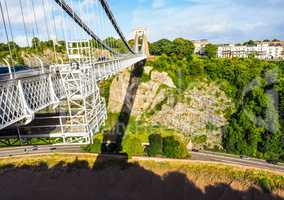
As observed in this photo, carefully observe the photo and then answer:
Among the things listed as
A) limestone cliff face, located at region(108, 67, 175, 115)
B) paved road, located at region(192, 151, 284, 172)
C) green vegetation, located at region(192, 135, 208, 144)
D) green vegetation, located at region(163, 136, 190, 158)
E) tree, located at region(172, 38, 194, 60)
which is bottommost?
green vegetation, located at region(192, 135, 208, 144)

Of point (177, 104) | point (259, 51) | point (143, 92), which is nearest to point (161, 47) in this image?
point (143, 92)

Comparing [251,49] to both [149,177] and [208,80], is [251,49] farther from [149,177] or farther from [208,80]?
[149,177]

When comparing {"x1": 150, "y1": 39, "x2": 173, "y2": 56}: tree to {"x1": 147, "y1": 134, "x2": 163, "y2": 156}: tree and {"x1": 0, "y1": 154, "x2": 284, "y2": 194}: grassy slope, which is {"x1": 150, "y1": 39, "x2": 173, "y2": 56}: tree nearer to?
{"x1": 147, "y1": 134, "x2": 163, "y2": 156}: tree

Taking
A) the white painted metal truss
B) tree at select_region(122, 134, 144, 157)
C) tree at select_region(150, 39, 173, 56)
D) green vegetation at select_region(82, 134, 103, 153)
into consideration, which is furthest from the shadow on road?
tree at select_region(150, 39, 173, 56)

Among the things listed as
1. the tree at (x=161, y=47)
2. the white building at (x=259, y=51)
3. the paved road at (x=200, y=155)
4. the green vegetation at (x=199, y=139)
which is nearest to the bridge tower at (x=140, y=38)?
the tree at (x=161, y=47)

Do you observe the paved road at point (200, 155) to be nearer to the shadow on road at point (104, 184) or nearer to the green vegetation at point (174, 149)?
the green vegetation at point (174, 149)
